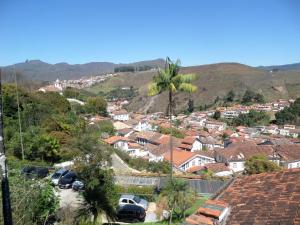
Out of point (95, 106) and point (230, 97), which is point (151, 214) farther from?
point (230, 97)

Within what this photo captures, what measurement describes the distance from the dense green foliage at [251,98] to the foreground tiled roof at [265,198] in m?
111

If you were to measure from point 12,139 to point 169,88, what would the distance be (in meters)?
18.6

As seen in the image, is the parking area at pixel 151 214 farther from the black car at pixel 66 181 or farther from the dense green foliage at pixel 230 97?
the dense green foliage at pixel 230 97

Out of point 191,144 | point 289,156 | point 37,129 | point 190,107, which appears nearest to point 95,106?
point 191,144

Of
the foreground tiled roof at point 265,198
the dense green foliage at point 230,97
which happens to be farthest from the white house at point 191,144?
the dense green foliage at point 230,97

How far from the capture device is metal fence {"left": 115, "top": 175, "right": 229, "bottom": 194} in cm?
2266

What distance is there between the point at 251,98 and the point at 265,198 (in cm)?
11567

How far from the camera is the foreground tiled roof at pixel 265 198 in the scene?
6.38m

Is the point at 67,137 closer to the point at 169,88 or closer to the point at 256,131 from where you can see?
the point at 169,88

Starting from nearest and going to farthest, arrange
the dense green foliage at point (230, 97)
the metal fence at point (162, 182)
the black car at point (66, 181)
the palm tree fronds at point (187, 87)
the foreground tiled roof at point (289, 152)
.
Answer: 1. the palm tree fronds at point (187, 87)
2. the black car at point (66, 181)
3. the metal fence at point (162, 182)
4. the foreground tiled roof at point (289, 152)
5. the dense green foliage at point (230, 97)

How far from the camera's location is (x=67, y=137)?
101 ft

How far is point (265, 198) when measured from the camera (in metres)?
7.24

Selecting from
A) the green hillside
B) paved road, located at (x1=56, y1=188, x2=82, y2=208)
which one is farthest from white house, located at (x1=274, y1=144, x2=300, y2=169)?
the green hillside

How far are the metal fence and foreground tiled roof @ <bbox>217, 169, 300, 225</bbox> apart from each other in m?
14.2
